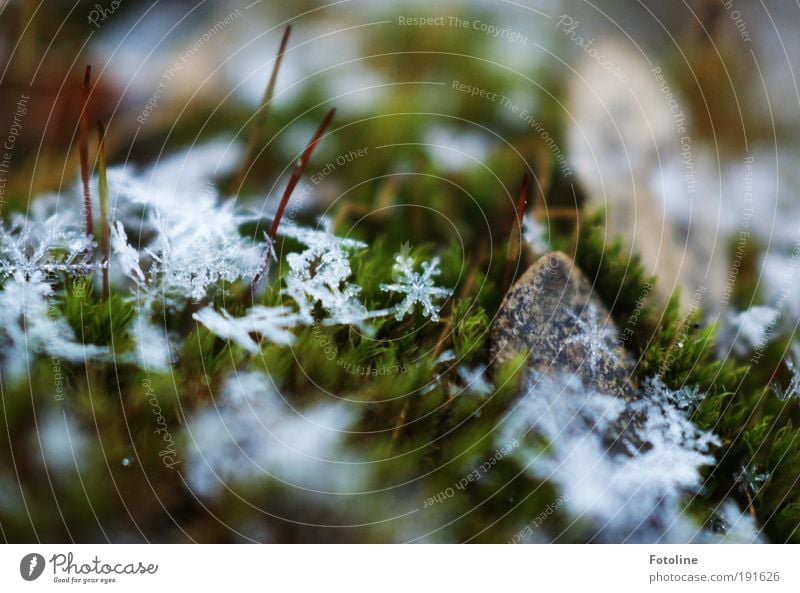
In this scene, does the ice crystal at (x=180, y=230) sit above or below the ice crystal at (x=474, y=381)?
above

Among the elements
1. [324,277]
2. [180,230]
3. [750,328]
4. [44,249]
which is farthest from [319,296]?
[750,328]

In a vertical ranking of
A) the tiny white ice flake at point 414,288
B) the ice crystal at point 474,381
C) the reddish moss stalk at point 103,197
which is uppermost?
the reddish moss stalk at point 103,197

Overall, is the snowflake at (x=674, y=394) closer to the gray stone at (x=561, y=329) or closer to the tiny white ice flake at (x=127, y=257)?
the gray stone at (x=561, y=329)

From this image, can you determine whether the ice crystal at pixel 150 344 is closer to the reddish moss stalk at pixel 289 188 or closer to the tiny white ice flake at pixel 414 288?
the reddish moss stalk at pixel 289 188

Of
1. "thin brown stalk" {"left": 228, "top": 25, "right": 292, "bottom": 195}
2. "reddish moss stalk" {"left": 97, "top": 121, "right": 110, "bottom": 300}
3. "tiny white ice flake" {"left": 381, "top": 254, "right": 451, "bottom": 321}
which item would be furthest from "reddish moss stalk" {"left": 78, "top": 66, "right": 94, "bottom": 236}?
"tiny white ice flake" {"left": 381, "top": 254, "right": 451, "bottom": 321}
